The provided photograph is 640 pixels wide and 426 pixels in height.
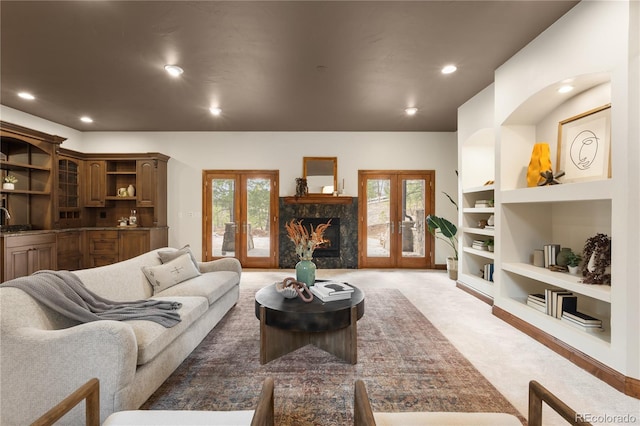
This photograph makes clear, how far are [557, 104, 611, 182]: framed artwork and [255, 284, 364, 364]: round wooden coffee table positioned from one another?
2.36 meters

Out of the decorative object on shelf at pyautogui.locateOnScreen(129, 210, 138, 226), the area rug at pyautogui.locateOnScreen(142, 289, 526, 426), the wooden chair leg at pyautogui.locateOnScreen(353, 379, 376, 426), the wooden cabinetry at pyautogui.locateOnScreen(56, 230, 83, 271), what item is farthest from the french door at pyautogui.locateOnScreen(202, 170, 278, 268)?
the wooden chair leg at pyautogui.locateOnScreen(353, 379, 376, 426)

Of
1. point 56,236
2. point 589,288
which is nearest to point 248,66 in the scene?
point 589,288

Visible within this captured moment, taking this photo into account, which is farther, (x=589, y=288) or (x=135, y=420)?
(x=589, y=288)

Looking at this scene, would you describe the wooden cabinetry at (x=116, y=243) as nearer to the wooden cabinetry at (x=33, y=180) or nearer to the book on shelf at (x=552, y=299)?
the wooden cabinetry at (x=33, y=180)

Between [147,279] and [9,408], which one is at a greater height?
[147,279]

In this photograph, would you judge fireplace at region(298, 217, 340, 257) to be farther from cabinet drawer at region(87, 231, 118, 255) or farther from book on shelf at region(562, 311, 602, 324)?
book on shelf at region(562, 311, 602, 324)

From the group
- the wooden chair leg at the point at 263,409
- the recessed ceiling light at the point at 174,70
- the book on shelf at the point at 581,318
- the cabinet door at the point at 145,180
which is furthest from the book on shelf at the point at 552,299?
the cabinet door at the point at 145,180

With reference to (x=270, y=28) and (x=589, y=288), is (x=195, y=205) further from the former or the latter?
(x=589, y=288)

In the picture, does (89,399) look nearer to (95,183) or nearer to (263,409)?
(263,409)

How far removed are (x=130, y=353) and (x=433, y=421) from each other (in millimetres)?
1556

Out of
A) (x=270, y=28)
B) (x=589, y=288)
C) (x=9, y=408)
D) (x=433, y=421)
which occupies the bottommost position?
(x=9, y=408)

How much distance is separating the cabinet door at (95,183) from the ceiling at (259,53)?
1.15 meters

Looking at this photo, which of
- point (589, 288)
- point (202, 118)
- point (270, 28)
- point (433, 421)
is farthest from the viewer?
point (202, 118)

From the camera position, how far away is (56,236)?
4.83 m
